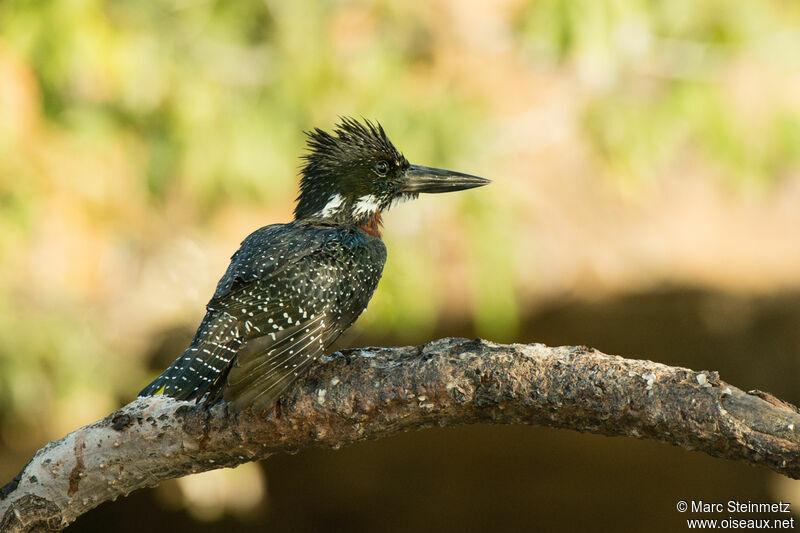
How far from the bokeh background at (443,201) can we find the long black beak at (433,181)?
31.3 inches

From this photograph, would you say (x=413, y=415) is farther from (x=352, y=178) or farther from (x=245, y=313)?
(x=352, y=178)

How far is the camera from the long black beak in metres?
3.76

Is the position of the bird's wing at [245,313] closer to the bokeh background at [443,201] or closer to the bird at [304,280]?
the bird at [304,280]

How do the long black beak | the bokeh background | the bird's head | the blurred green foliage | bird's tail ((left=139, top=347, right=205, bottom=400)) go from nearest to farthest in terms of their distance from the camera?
1. bird's tail ((left=139, top=347, right=205, bottom=400))
2. the bird's head
3. the long black beak
4. the blurred green foliage
5. the bokeh background

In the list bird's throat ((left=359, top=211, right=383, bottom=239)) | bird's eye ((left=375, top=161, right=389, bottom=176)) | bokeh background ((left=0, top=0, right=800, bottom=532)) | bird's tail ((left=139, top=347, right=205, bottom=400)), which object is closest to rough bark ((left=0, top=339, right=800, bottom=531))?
bird's tail ((left=139, top=347, right=205, bottom=400))

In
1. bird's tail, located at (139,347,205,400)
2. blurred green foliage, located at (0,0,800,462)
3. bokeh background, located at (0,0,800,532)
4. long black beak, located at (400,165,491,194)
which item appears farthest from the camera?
bokeh background, located at (0,0,800,532)

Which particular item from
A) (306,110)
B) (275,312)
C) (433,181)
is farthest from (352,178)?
(306,110)

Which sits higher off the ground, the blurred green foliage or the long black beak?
the blurred green foliage

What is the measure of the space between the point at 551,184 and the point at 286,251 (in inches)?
140

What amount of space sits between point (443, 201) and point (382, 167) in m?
1.15

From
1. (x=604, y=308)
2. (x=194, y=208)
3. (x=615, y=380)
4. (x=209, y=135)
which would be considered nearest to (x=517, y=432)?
(x=604, y=308)

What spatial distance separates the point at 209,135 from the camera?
4.98 m

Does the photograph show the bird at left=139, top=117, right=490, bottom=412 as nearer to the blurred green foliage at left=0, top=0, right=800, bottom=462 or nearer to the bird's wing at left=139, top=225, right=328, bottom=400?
the bird's wing at left=139, top=225, right=328, bottom=400

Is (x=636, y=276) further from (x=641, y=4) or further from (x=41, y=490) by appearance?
(x=41, y=490)
